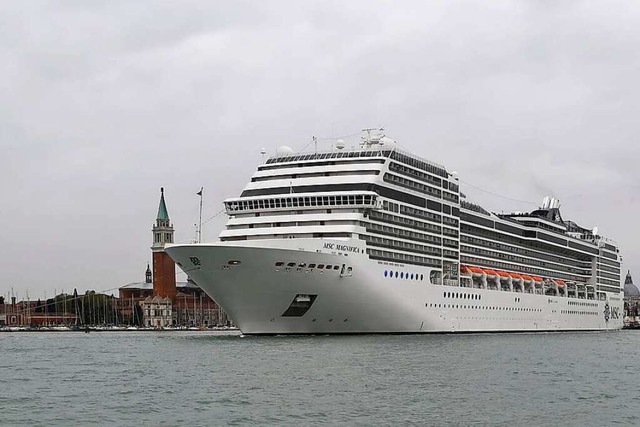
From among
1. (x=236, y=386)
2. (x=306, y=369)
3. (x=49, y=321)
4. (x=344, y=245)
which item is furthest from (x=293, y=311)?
(x=49, y=321)

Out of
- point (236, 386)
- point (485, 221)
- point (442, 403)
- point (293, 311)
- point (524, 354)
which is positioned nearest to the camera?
point (442, 403)

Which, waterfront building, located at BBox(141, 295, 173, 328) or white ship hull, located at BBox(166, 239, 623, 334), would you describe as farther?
waterfront building, located at BBox(141, 295, 173, 328)

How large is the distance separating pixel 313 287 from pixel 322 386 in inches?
933

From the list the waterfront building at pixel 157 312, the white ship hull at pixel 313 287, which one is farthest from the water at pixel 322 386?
the waterfront building at pixel 157 312

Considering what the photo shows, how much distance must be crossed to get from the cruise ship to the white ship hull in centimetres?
9

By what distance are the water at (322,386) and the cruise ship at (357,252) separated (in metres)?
4.02

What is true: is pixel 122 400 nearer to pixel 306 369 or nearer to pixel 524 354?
pixel 306 369

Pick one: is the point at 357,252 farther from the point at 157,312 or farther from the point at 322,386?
the point at 157,312

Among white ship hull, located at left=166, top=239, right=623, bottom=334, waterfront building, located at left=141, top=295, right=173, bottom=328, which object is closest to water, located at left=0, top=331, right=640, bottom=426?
white ship hull, located at left=166, top=239, right=623, bottom=334

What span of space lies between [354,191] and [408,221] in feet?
25.0

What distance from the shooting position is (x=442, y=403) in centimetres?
3588

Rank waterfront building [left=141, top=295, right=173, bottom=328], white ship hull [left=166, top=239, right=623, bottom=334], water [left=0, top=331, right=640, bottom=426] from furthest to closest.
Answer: waterfront building [left=141, top=295, right=173, bottom=328] < white ship hull [left=166, top=239, right=623, bottom=334] < water [left=0, top=331, right=640, bottom=426]

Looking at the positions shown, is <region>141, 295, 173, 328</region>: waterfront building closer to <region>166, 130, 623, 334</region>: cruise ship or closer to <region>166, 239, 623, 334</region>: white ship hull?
<region>166, 130, 623, 334</region>: cruise ship

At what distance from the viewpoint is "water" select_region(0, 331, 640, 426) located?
3319 cm
